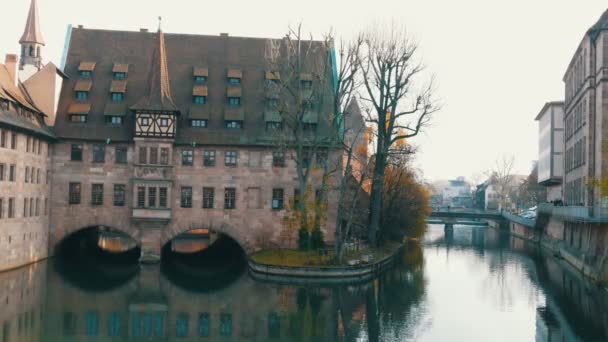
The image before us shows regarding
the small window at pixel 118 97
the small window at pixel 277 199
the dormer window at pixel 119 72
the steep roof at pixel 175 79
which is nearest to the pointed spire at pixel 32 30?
the steep roof at pixel 175 79

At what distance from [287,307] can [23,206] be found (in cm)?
2065

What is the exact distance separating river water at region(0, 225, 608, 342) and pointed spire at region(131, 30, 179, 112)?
1140 centimetres

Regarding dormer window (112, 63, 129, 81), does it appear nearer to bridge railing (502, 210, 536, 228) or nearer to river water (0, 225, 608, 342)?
river water (0, 225, 608, 342)

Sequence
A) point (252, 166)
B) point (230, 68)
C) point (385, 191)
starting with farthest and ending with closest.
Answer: point (385, 191) < point (230, 68) < point (252, 166)

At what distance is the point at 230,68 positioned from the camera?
5559 centimetres

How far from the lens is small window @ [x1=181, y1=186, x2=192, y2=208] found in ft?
166

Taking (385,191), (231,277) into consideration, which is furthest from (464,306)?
(385,191)

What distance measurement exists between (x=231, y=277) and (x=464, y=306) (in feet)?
50.7

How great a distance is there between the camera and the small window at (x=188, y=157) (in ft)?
166

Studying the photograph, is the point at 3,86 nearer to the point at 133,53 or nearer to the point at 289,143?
the point at 133,53

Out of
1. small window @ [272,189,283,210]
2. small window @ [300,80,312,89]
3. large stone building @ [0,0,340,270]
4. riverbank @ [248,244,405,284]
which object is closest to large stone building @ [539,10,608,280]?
riverbank @ [248,244,405,284]

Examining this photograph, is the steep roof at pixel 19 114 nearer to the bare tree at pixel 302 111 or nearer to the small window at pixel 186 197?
the small window at pixel 186 197

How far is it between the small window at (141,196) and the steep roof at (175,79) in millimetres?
3872

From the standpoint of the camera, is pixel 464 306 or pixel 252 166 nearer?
pixel 464 306
